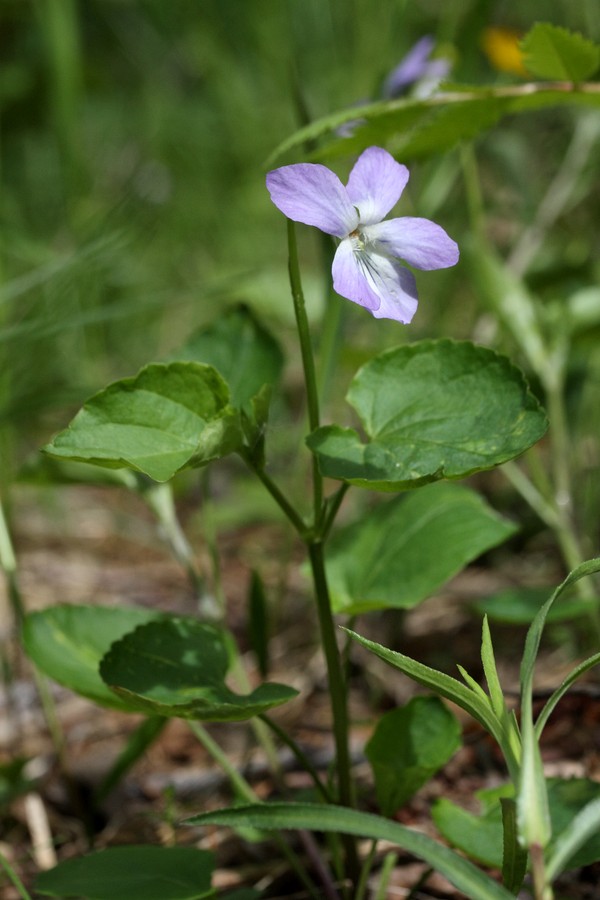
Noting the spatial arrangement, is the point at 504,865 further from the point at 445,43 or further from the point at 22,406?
the point at 445,43

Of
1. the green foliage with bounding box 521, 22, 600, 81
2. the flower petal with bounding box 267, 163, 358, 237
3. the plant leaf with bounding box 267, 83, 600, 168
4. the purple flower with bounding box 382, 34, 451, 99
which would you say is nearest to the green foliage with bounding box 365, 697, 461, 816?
the flower petal with bounding box 267, 163, 358, 237

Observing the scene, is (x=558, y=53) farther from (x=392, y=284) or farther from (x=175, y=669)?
(x=175, y=669)

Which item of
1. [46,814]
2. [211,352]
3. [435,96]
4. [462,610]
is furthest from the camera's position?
[462,610]

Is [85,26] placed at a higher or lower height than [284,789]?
higher

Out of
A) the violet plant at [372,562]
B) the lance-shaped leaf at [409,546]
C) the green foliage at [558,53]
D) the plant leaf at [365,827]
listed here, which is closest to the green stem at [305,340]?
the violet plant at [372,562]

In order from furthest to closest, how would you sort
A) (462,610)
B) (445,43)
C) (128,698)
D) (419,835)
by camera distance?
1. (445,43)
2. (462,610)
3. (128,698)
4. (419,835)

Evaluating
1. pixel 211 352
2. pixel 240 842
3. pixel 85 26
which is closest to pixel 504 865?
pixel 240 842

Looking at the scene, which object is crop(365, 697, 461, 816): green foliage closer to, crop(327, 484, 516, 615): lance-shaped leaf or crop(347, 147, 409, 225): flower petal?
crop(327, 484, 516, 615): lance-shaped leaf

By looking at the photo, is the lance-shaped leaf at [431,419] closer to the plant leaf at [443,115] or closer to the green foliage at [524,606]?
the plant leaf at [443,115]
